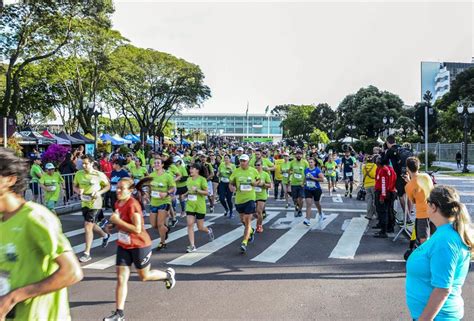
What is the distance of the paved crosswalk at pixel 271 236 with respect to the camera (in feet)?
27.2

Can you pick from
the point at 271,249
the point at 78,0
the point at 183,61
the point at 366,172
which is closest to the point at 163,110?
the point at 183,61

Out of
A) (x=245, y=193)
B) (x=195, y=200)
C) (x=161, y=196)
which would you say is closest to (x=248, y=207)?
(x=245, y=193)

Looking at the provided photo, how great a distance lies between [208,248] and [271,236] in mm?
1847

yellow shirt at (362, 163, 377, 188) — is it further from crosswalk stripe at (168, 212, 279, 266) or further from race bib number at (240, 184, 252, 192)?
race bib number at (240, 184, 252, 192)

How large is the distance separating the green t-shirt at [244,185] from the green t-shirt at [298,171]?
12.2ft

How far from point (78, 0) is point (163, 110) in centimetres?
2450

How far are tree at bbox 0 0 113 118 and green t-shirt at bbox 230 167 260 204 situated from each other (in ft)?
63.3

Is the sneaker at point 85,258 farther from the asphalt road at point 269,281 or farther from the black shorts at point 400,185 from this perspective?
the black shorts at point 400,185

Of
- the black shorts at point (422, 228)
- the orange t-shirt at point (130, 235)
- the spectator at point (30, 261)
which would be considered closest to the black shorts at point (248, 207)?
the black shorts at point (422, 228)

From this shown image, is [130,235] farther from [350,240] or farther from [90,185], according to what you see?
[350,240]

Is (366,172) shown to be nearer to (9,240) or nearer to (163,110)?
(9,240)

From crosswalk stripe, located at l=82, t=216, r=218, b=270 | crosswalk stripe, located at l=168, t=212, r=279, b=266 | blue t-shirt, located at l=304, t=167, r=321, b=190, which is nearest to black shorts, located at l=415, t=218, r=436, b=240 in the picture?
crosswalk stripe, located at l=168, t=212, r=279, b=266

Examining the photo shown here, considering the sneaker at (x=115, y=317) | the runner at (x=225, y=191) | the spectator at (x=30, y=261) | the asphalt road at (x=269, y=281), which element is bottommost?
the asphalt road at (x=269, y=281)

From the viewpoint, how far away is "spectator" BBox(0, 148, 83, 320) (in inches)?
94.6
